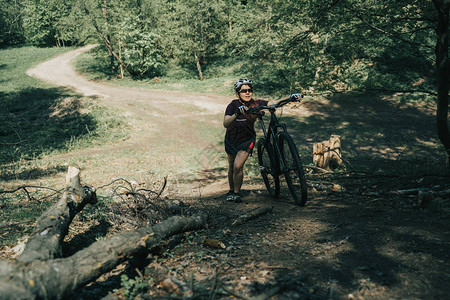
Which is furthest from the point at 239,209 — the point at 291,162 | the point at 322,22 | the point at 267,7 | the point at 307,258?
the point at 267,7

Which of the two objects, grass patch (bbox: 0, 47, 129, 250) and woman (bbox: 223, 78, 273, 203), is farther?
grass patch (bbox: 0, 47, 129, 250)

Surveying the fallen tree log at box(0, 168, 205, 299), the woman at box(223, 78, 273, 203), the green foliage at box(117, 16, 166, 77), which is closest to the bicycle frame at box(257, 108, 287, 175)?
the woman at box(223, 78, 273, 203)

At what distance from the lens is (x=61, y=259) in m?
2.14

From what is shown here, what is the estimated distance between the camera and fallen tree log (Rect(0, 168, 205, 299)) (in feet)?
5.97

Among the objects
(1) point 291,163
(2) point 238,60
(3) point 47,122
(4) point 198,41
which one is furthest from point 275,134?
(2) point 238,60

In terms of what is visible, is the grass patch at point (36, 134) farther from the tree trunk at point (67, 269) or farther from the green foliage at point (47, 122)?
the tree trunk at point (67, 269)

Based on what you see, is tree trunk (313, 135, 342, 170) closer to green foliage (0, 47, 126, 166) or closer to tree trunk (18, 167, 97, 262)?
tree trunk (18, 167, 97, 262)

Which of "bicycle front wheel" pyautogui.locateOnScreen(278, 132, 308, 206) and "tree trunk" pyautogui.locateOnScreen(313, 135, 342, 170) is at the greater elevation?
"bicycle front wheel" pyautogui.locateOnScreen(278, 132, 308, 206)

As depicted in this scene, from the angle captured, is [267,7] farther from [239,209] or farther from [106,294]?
[106,294]

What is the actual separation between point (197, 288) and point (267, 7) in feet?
75.6

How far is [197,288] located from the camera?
2328 mm

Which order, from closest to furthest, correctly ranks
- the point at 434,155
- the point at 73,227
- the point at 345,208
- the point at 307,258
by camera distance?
the point at 307,258, the point at 73,227, the point at 345,208, the point at 434,155

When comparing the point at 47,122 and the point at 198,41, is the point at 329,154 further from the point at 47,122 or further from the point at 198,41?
the point at 198,41

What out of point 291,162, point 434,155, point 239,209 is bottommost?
point 434,155
